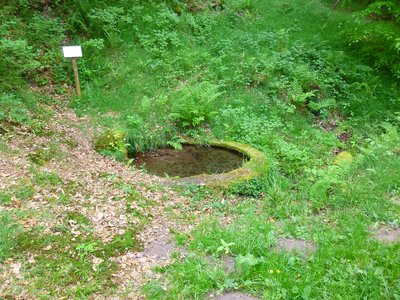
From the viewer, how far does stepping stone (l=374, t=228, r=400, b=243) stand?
15.0 ft

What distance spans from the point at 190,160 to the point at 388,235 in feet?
15.7

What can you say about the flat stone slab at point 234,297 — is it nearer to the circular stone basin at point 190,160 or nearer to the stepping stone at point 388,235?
the stepping stone at point 388,235

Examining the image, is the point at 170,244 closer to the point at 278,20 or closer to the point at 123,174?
the point at 123,174

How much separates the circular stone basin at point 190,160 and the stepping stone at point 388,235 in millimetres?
3716

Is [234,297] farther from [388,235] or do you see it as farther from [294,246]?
[388,235]

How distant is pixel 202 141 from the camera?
9305mm

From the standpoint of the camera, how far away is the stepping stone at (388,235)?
459cm

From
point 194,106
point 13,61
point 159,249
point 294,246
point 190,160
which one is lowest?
point 190,160

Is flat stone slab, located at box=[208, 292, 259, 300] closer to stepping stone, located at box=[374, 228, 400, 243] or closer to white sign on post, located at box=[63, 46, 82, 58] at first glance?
stepping stone, located at box=[374, 228, 400, 243]

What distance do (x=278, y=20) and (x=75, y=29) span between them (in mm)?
7855

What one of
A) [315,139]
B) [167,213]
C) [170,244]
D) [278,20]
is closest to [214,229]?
[170,244]

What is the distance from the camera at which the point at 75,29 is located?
1141 centimetres

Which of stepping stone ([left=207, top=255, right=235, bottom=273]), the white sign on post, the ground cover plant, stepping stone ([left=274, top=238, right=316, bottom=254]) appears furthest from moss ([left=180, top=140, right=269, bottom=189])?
the white sign on post

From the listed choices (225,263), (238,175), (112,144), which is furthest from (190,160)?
(225,263)
